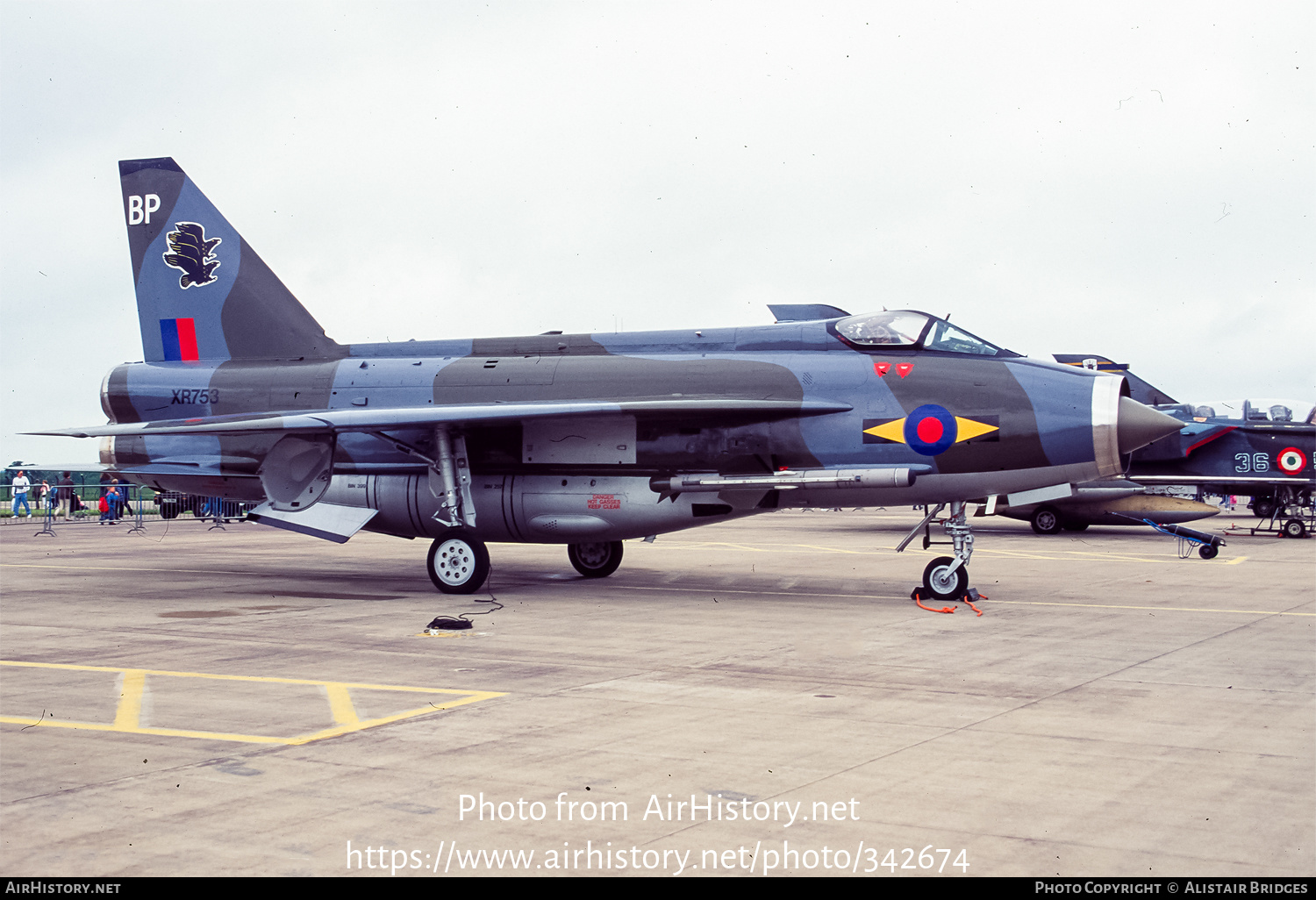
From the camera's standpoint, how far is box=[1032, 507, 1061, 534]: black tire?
27.9 metres

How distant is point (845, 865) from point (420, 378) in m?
12.0

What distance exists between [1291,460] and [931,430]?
18702 mm

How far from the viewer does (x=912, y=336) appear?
1285 cm

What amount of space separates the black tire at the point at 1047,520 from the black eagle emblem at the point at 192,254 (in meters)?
21.1

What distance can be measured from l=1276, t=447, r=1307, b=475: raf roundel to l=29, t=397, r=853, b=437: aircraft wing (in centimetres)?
1896

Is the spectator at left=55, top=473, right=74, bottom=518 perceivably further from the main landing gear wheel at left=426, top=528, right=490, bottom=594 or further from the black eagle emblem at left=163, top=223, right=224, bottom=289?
the main landing gear wheel at left=426, top=528, right=490, bottom=594

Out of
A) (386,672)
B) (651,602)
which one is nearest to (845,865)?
(386,672)

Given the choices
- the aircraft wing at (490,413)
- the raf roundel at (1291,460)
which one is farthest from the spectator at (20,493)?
the raf roundel at (1291,460)

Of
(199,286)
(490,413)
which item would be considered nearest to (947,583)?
(490,413)

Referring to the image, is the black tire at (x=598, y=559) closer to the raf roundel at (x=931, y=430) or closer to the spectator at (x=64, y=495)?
the raf roundel at (x=931, y=430)

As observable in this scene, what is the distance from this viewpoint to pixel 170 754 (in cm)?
552

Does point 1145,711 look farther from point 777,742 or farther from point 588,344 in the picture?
point 588,344

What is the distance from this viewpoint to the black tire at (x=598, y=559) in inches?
625

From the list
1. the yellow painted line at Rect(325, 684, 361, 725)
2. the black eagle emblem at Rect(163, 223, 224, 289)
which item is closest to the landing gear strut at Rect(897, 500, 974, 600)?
the yellow painted line at Rect(325, 684, 361, 725)
